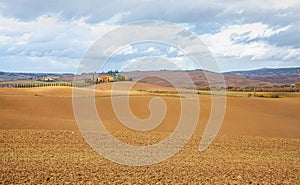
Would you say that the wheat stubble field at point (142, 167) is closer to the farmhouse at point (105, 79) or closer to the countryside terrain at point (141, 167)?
the countryside terrain at point (141, 167)

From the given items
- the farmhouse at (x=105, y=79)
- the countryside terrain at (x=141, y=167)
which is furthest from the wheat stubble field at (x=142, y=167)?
the farmhouse at (x=105, y=79)

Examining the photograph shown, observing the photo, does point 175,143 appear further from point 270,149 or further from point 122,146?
point 270,149

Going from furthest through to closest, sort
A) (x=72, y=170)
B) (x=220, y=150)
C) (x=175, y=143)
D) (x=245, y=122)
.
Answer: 1. (x=245, y=122)
2. (x=175, y=143)
3. (x=220, y=150)
4. (x=72, y=170)

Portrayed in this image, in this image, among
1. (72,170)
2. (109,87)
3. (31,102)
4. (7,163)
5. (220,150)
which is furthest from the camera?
(109,87)

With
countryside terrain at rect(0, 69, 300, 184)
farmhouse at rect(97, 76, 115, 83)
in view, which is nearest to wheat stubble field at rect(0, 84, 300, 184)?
countryside terrain at rect(0, 69, 300, 184)

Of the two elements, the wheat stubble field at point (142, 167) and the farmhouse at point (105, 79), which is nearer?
the wheat stubble field at point (142, 167)

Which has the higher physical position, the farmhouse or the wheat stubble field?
the farmhouse

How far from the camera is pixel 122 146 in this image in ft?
55.1

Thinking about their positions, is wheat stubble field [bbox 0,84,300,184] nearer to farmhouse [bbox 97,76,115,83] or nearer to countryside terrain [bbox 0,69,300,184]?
countryside terrain [bbox 0,69,300,184]

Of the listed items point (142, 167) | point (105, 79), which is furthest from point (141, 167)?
point (105, 79)

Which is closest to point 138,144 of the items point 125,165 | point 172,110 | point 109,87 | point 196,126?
point 125,165

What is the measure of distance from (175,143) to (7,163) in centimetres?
816

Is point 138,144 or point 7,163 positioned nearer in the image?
point 7,163

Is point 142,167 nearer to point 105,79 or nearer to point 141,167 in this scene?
point 141,167
